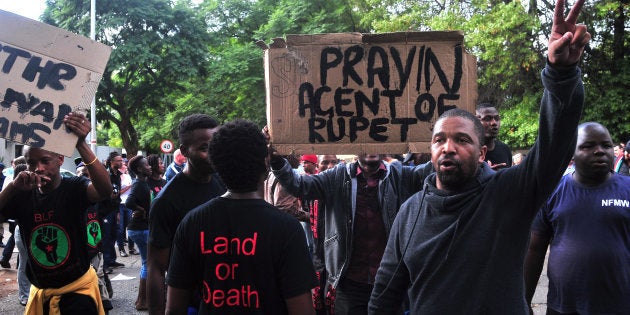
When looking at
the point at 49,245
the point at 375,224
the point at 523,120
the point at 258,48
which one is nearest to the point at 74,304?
the point at 49,245

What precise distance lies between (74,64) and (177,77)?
22792 millimetres

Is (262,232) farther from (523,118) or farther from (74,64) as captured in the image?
(523,118)

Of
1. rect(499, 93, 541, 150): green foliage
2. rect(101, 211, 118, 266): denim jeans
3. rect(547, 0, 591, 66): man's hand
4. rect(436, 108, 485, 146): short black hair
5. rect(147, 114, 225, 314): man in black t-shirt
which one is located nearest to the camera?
rect(547, 0, 591, 66): man's hand

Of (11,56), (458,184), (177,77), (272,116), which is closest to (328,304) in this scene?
(272,116)

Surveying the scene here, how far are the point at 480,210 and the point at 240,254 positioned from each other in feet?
3.31

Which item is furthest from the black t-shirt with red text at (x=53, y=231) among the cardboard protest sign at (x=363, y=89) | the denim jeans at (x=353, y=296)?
the denim jeans at (x=353, y=296)

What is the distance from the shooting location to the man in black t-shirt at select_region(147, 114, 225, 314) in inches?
135

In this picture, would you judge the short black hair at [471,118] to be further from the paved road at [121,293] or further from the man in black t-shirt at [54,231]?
the paved road at [121,293]

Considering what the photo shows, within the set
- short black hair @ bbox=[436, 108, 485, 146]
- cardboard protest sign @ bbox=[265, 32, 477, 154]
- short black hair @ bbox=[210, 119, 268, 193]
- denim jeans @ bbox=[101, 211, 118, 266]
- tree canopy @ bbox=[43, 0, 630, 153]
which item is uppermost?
tree canopy @ bbox=[43, 0, 630, 153]

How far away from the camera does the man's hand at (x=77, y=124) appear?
357 centimetres

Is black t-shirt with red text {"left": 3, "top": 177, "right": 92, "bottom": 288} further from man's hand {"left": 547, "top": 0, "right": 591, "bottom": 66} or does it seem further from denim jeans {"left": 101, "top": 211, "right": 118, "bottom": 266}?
denim jeans {"left": 101, "top": 211, "right": 118, "bottom": 266}

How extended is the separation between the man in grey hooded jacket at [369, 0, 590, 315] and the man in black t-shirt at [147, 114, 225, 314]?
4.74ft

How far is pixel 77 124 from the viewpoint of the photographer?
3590 millimetres

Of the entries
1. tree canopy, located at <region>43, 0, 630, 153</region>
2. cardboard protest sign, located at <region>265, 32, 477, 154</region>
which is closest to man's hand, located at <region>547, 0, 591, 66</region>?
cardboard protest sign, located at <region>265, 32, 477, 154</region>
